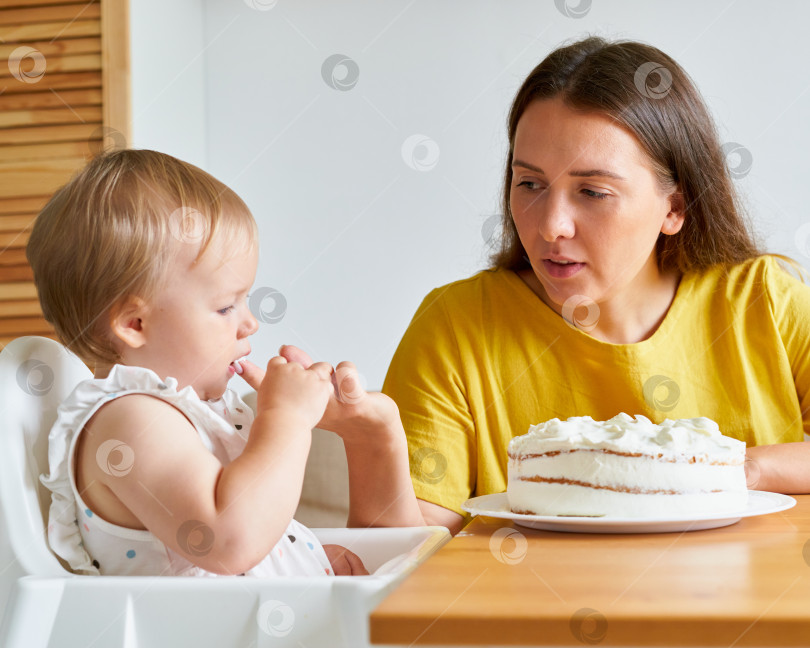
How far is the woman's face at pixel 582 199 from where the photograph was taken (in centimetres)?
120

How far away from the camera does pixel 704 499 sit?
78cm

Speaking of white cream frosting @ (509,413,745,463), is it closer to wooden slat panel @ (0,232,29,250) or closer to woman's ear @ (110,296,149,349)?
woman's ear @ (110,296,149,349)

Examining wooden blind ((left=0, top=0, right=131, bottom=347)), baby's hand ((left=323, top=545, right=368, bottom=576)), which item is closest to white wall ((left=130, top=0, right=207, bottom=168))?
wooden blind ((left=0, top=0, right=131, bottom=347))

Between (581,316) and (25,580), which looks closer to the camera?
(25,580)

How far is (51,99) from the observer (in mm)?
2637

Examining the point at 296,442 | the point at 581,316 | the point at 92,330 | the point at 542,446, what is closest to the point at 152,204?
the point at 92,330

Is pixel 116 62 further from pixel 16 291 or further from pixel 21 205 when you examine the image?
pixel 16 291

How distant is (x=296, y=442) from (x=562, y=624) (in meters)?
0.35

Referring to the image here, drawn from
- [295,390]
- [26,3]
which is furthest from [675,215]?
[26,3]

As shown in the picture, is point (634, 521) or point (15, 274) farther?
point (15, 274)

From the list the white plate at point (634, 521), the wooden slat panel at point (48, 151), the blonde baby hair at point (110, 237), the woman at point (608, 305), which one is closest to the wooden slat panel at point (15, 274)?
the wooden slat panel at point (48, 151)

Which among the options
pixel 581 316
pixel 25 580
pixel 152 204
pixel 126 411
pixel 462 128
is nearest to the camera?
pixel 25 580

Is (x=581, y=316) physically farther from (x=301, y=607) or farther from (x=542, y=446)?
(x=301, y=607)

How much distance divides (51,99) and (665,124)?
2073 mm
